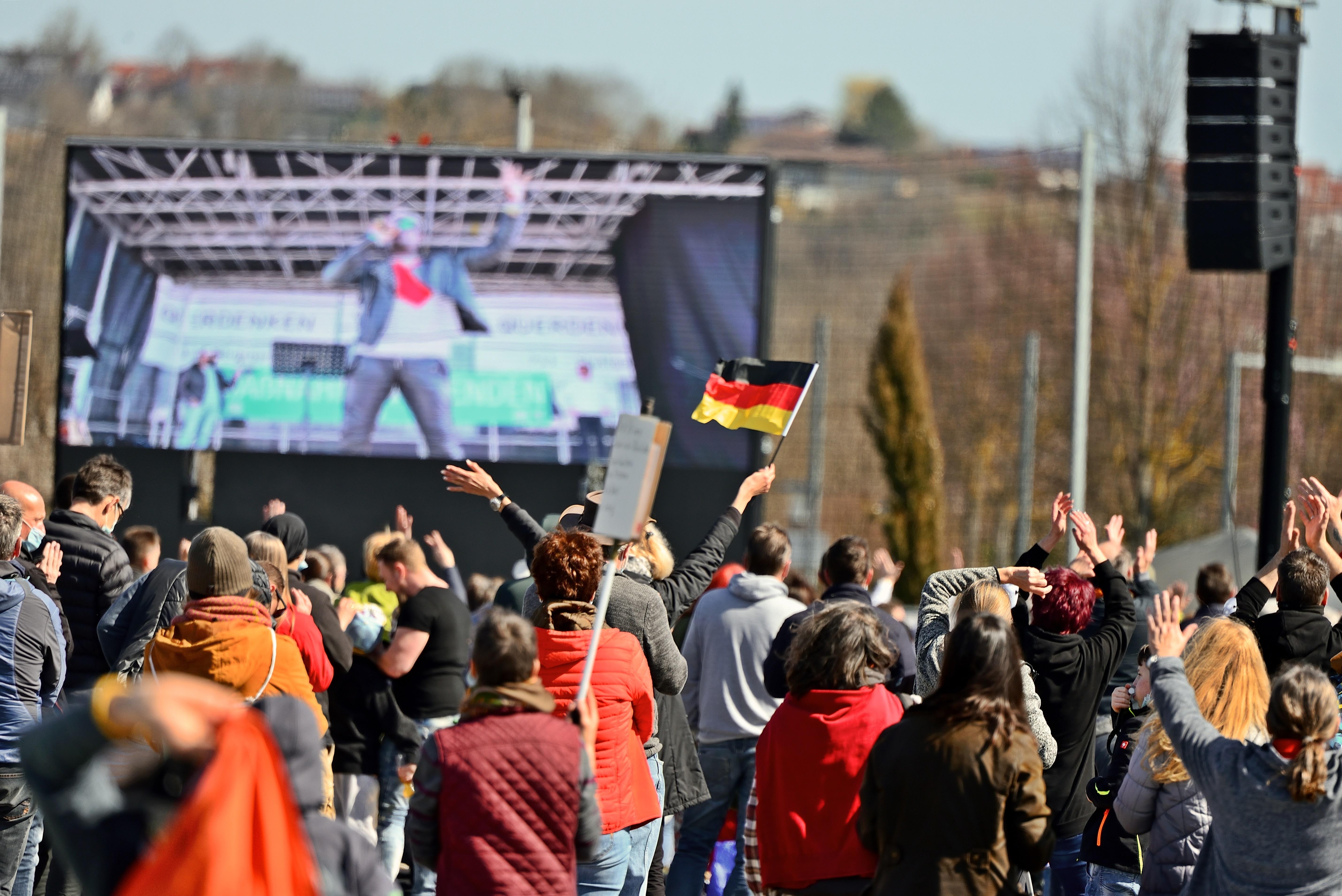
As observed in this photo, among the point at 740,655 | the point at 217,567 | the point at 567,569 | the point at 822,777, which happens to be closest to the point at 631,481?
the point at 567,569

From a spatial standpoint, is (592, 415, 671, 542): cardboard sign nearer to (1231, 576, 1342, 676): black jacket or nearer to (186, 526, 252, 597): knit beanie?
(186, 526, 252, 597): knit beanie

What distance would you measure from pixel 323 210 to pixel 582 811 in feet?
38.9

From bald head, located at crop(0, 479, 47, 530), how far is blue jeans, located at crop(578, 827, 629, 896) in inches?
113

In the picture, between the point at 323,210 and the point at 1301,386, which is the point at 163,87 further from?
the point at 1301,386

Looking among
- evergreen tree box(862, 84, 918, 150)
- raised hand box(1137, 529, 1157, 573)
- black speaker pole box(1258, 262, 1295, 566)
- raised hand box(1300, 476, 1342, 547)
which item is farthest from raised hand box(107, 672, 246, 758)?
evergreen tree box(862, 84, 918, 150)

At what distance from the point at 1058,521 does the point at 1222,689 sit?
1.73 m

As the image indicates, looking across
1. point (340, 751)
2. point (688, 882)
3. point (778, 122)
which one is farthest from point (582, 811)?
point (778, 122)

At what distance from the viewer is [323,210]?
14500 mm

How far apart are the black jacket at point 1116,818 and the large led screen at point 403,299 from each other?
378 inches

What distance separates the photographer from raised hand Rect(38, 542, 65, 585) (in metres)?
5.45

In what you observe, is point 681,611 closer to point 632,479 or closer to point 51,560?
point 632,479

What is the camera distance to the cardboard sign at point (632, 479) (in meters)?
4.03

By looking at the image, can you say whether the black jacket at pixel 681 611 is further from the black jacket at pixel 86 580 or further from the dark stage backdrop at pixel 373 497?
the dark stage backdrop at pixel 373 497

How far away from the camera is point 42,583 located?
17.9ft
